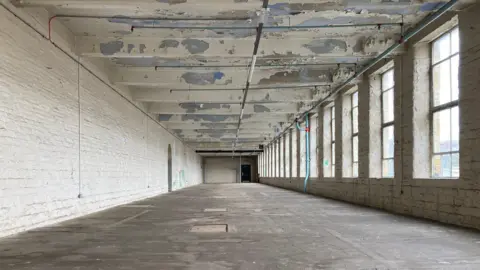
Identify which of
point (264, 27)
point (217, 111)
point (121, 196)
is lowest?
point (121, 196)

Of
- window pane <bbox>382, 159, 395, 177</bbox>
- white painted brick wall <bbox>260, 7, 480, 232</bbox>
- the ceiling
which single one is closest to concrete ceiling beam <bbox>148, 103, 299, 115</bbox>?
the ceiling

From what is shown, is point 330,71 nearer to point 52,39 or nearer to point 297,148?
point 52,39

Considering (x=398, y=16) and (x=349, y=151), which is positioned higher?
(x=398, y=16)

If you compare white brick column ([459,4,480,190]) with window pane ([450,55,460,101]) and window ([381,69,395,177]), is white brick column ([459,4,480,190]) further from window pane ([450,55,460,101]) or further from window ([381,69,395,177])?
window ([381,69,395,177])

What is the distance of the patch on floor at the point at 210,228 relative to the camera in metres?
6.99

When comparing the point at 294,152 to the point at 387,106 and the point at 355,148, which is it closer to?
the point at 355,148

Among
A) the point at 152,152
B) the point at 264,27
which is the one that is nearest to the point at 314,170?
the point at 152,152

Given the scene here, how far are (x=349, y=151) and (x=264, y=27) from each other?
695 centimetres

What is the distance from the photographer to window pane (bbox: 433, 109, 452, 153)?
27.4 ft

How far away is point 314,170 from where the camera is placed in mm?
19062

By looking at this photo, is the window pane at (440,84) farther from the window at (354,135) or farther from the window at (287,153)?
the window at (287,153)

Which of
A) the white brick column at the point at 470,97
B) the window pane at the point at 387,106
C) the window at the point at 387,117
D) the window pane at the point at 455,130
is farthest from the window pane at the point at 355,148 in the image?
the white brick column at the point at 470,97

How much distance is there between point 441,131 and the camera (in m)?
8.69

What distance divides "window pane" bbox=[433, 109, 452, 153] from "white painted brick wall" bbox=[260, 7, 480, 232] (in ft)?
1.23
